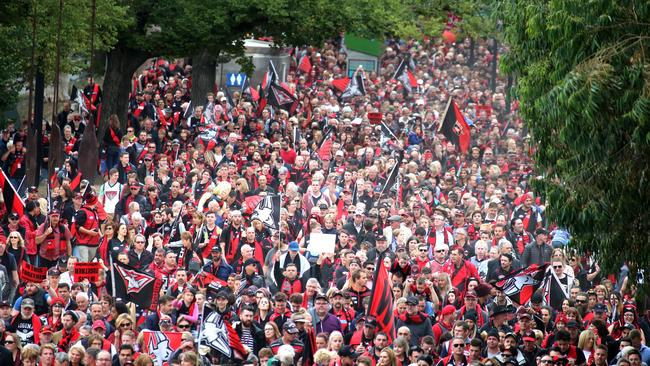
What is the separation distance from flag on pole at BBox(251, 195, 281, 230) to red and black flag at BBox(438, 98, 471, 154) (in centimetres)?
917

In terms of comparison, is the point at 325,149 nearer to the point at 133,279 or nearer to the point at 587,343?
the point at 133,279

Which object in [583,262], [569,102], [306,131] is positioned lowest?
[306,131]

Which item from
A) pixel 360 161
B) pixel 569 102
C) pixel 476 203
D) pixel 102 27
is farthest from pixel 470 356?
pixel 102 27

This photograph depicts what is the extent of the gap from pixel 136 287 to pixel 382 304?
11.2ft

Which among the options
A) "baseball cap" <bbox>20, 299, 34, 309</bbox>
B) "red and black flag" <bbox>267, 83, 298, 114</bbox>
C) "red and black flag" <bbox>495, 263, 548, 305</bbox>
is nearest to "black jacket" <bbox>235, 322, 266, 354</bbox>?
"baseball cap" <bbox>20, 299, 34, 309</bbox>

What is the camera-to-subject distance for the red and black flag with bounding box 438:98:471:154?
3316cm

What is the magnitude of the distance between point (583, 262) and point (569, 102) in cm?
882

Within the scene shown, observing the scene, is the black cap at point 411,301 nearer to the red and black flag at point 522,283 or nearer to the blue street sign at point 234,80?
the red and black flag at point 522,283

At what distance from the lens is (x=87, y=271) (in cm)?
2009

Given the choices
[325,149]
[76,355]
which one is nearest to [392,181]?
[325,149]

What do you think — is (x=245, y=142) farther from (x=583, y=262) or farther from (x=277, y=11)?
(x=583, y=262)

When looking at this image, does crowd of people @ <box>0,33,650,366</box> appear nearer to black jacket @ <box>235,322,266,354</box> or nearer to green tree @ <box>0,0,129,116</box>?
black jacket @ <box>235,322,266,354</box>

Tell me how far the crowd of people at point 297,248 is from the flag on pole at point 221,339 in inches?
2.4

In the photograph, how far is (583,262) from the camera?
22891 mm
